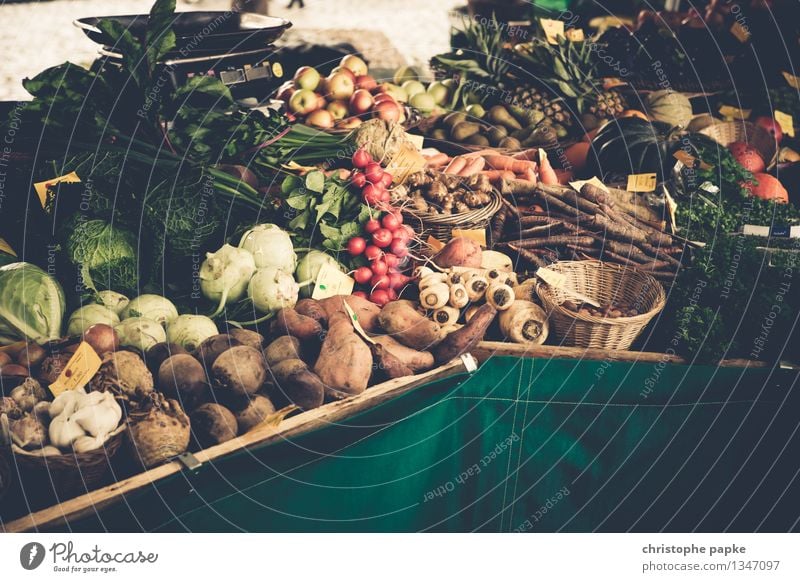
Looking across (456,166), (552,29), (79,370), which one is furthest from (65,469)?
(552,29)

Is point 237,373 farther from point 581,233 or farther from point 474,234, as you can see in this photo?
point 581,233

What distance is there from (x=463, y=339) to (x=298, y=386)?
643 mm

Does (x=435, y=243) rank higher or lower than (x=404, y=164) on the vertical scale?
lower

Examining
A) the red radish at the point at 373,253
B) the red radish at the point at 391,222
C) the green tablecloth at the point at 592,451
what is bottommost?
the green tablecloth at the point at 592,451

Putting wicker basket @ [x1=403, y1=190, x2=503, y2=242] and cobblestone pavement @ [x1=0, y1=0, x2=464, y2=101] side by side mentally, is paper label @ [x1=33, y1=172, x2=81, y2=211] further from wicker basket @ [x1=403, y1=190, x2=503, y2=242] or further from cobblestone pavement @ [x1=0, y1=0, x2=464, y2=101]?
cobblestone pavement @ [x1=0, y1=0, x2=464, y2=101]

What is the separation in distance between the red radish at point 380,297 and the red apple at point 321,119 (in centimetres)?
168

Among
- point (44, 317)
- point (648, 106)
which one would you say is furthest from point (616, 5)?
point (44, 317)

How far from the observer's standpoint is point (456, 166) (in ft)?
12.1

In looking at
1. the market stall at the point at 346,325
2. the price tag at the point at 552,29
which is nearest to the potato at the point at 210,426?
the market stall at the point at 346,325

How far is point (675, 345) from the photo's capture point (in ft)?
8.56

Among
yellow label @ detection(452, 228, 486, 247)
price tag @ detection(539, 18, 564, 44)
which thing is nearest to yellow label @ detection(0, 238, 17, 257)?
yellow label @ detection(452, 228, 486, 247)

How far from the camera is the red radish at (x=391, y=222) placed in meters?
2.96

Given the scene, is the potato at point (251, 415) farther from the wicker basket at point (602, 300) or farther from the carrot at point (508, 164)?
the carrot at point (508, 164)
